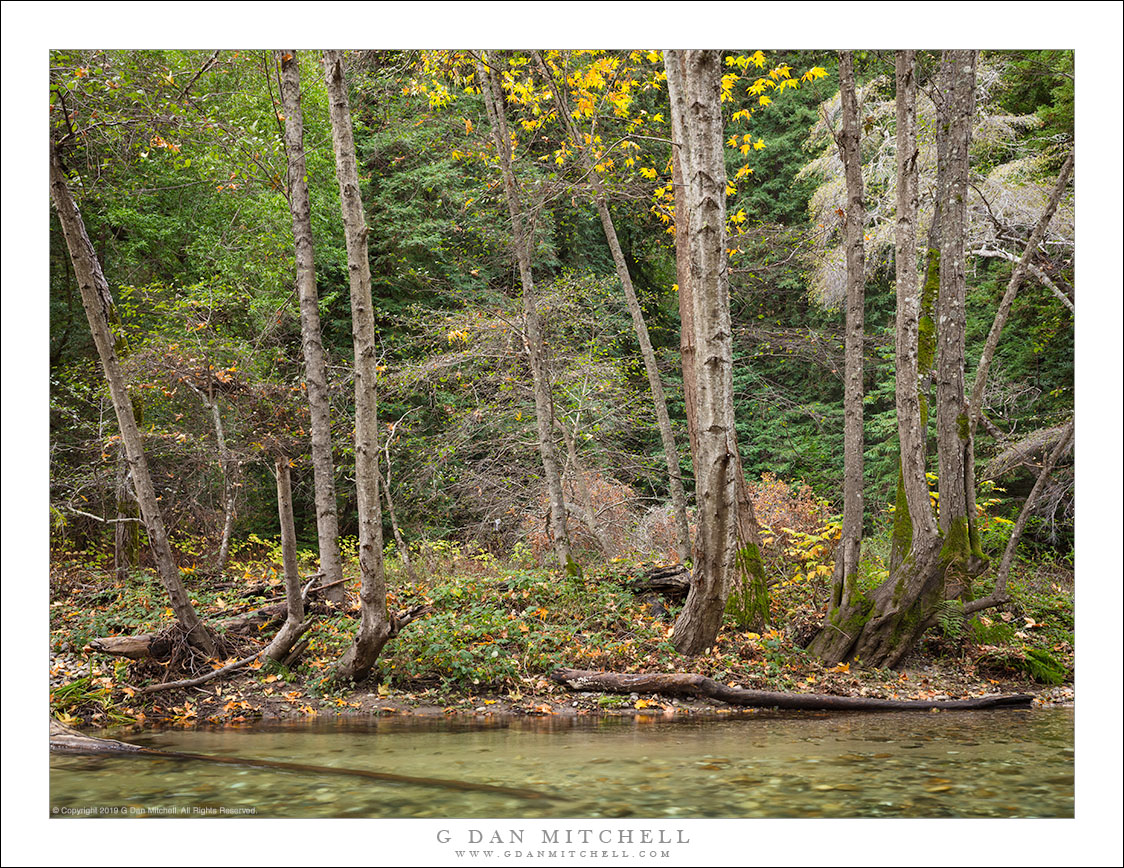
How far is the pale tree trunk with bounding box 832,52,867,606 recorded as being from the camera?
25.9 feet

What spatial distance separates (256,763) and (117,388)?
139 inches

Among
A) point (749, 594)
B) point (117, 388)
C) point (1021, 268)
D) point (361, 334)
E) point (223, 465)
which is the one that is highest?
point (1021, 268)

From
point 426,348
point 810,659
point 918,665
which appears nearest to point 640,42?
point 810,659

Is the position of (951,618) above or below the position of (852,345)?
below

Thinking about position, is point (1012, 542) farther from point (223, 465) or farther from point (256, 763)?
point (223, 465)

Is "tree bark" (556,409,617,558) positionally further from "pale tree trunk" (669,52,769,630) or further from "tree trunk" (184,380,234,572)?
"tree trunk" (184,380,234,572)

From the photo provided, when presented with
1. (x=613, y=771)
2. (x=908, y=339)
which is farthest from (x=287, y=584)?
(x=908, y=339)

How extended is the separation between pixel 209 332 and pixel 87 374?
7.12ft

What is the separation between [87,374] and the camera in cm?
1276

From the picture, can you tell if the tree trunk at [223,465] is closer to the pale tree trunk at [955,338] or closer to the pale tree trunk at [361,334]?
the pale tree trunk at [361,334]

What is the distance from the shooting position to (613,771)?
3959mm

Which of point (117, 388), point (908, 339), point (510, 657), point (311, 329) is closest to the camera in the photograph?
point (117, 388)

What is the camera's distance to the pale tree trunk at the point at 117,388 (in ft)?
20.2

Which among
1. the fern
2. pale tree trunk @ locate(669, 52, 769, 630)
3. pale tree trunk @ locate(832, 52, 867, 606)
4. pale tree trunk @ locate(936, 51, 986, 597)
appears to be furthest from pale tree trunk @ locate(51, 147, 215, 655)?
pale tree trunk @ locate(936, 51, 986, 597)
